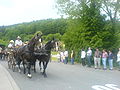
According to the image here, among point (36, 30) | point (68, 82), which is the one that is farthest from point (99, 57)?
point (36, 30)

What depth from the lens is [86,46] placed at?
25.9 meters

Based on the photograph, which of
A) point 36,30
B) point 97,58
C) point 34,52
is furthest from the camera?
point 36,30

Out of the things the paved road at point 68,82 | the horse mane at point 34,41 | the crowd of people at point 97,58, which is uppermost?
the horse mane at point 34,41

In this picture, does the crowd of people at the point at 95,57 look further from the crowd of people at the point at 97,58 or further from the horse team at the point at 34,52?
the horse team at the point at 34,52

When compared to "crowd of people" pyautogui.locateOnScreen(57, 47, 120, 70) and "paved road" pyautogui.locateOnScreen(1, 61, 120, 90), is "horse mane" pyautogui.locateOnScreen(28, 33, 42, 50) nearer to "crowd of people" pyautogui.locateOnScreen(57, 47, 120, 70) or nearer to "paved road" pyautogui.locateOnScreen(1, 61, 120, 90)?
"paved road" pyautogui.locateOnScreen(1, 61, 120, 90)

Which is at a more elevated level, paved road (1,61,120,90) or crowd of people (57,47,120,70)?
crowd of people (57,47,120,70)

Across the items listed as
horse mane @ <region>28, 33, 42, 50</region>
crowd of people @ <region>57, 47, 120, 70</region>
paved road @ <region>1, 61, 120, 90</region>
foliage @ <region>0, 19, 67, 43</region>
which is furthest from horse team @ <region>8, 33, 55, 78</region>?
foliage @ <region>0, 19, 67, 43</region>

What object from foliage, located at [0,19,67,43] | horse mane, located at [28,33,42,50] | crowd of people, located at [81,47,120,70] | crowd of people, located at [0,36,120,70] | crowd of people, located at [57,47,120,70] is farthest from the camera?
foliage, located at [0,19,67,43]

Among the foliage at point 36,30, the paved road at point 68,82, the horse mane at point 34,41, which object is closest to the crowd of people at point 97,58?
the paved road at point 68,82

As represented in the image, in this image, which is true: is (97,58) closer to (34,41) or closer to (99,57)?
(99,57)

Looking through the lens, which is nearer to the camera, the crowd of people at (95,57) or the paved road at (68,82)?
the paved road at (68,82)

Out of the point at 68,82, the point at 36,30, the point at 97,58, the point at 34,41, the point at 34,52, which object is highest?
the point at 36,30

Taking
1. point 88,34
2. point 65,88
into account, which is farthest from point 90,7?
point 65,88

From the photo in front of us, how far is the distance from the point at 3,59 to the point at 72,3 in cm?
1180
